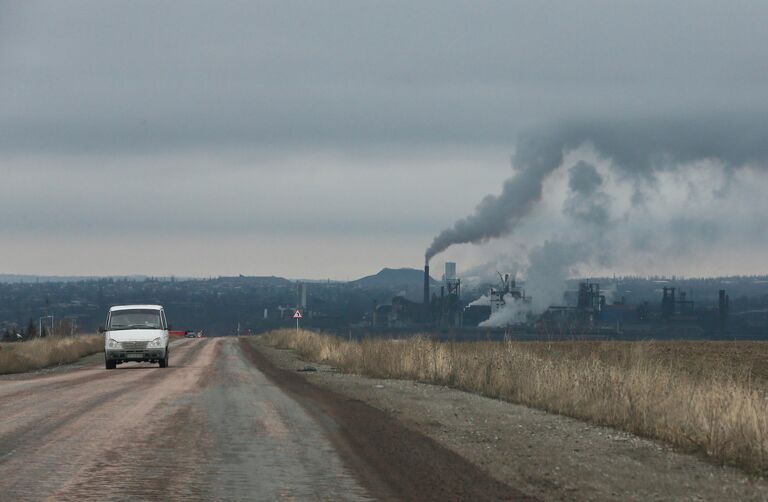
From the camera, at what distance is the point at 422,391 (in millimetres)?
26812

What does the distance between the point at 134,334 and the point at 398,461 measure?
975 inches

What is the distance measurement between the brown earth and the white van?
15543 mm

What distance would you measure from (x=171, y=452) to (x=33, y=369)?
3015 cm

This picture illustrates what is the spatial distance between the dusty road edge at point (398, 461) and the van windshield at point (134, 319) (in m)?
17.2

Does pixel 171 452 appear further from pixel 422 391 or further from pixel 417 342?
pixel 417 342

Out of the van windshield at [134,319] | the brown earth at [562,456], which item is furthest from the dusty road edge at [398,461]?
the van windshield at [134,319]

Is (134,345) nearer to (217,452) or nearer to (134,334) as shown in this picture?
(134,334)

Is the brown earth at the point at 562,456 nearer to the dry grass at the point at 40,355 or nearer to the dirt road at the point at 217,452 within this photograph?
the dirt road at the point at 217,452

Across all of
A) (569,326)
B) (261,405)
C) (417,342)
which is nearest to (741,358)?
(417,342)

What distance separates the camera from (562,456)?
14297 millimetres

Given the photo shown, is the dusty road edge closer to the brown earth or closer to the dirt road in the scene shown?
the dirt road

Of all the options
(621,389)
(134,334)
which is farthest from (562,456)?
(134,334)

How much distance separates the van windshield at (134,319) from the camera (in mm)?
37000

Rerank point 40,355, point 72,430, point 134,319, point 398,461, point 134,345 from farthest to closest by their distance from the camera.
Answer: point 40,355
point 134,319
point 134,345
point 72,430
point 398,461
